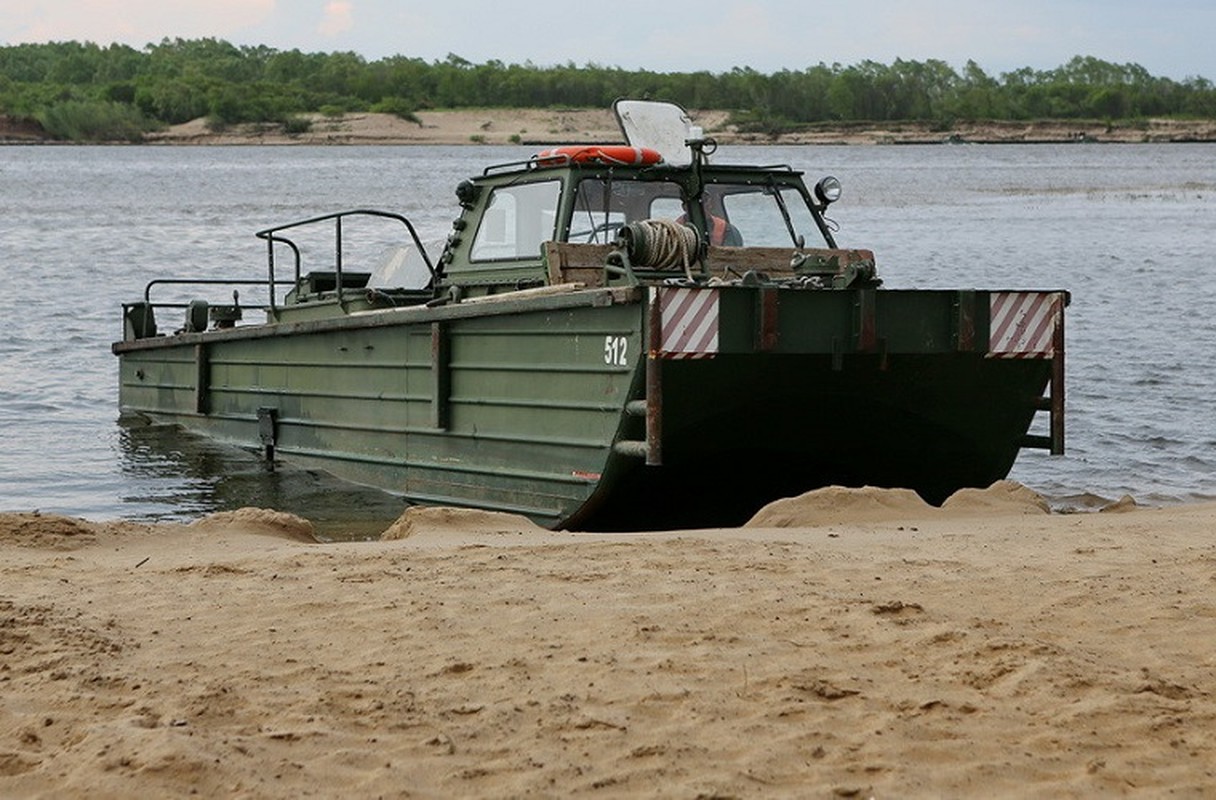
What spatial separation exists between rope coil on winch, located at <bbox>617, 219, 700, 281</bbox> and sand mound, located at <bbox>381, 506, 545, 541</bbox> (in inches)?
54.8

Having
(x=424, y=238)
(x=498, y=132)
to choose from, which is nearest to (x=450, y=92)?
(x=498, y=132)

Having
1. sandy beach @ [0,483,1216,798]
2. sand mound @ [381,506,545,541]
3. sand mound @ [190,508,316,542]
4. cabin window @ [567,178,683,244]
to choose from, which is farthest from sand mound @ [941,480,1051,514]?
sand mound @ [190,508,316,542]

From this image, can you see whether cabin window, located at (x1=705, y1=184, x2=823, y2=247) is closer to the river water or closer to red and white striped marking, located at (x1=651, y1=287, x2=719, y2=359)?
red and white striped marking, located at (x1=651, y1=287, x2=719, y2=359)

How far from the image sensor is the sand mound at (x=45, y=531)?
298 inches

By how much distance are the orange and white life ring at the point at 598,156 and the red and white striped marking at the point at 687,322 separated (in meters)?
1.90

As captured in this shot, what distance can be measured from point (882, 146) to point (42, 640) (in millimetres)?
117649

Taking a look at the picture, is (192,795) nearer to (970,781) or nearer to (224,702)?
(224,702)

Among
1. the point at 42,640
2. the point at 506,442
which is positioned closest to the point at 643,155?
the point at 506,442

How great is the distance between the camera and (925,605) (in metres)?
5.97

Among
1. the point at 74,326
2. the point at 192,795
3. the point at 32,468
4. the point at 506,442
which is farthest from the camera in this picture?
the point at 74,326

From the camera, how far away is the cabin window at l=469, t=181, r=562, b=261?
32.7ft

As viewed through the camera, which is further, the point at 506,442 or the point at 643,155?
the point at 643,155

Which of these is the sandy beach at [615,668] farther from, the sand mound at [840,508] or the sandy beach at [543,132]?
the sandy beach at [543,132]

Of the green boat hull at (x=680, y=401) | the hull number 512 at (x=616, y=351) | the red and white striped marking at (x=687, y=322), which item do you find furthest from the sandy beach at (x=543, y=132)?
the red and white striped marking at (x=687, y=322)
